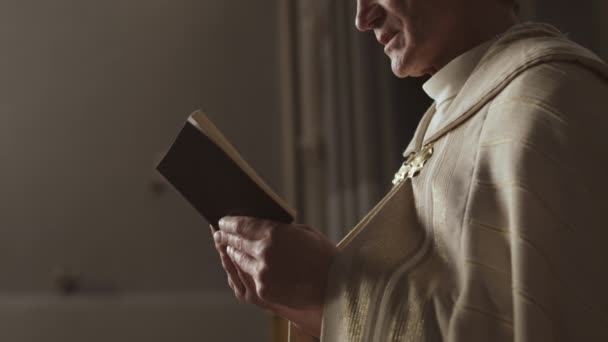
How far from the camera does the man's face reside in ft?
4.16

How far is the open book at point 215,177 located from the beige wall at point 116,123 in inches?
136

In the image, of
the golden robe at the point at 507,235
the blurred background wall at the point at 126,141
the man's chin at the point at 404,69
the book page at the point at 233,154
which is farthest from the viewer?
the blurred background wall at the point at 126,141

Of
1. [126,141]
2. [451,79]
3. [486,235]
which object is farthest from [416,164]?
[126,141]

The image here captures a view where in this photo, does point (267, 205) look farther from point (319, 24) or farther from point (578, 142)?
point (319, 24)

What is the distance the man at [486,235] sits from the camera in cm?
83

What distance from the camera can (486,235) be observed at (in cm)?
88

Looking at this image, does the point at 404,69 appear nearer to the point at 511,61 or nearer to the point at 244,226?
the point at 511,61

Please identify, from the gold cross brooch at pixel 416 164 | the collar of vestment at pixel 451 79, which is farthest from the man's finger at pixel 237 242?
the collar of vestment at pixel 451 79

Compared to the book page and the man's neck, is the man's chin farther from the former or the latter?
the book page

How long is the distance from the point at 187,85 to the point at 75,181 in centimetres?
114

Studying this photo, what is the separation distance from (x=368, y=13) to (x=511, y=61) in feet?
1.38

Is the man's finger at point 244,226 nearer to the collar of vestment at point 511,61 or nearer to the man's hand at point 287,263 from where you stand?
the man's hand at point 287,263

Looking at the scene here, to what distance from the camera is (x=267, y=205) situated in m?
1.10

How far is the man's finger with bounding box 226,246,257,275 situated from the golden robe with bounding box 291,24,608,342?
160mm
